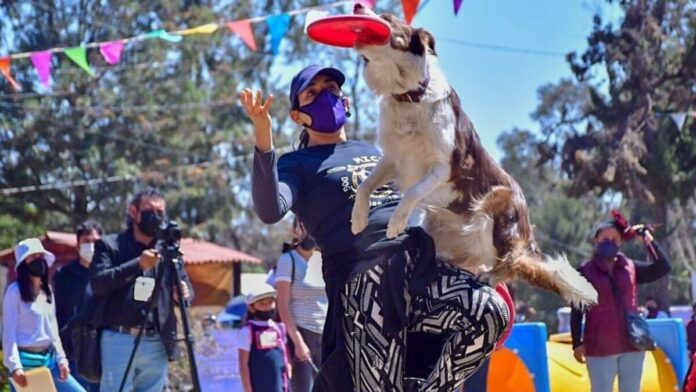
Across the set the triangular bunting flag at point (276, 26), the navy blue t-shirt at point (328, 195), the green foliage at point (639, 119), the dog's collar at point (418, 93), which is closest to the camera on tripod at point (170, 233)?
the navy blue t-shirt at point (328, 195)

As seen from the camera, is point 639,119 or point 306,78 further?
point 639,119

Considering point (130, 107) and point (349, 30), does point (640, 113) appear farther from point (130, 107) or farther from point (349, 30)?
point (349, 30)

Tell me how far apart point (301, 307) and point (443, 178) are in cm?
425

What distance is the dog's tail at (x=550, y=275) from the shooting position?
393cm

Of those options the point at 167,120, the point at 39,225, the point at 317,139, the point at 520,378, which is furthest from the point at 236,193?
the point at 317,139

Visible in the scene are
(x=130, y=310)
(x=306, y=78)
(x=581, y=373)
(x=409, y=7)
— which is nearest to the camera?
(x=306, y=78)

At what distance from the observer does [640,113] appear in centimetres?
2303

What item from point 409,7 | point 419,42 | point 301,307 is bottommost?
point 301,307

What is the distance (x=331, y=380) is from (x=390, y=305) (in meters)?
0.44

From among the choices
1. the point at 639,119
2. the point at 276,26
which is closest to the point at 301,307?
the point at 276,26

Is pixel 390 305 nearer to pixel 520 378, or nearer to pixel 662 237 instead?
pixel 520 378

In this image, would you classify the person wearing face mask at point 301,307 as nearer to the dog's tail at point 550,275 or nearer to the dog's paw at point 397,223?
the dog's tail at point 550,275

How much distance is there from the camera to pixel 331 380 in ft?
13.7

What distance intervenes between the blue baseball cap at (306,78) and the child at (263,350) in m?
3.73
